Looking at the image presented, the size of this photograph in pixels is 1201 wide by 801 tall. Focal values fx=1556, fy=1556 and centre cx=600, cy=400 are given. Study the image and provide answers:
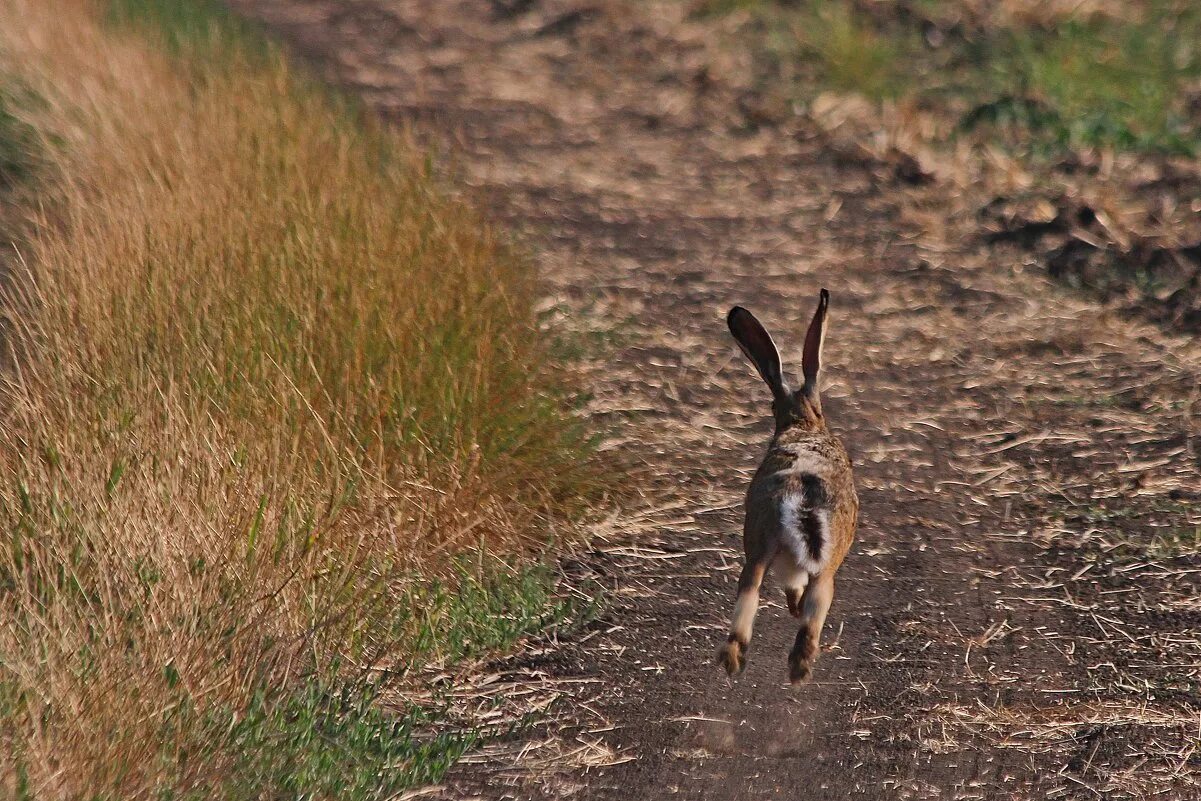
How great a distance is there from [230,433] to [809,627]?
66.1 inches

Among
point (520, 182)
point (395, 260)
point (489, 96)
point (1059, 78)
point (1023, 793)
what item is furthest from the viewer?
point (489, 96)

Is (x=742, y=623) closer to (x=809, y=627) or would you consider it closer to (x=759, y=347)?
(x=809, y=627)

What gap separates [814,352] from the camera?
439 centimetres

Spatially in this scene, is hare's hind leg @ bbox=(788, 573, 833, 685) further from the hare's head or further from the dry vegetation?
the dry vegetation

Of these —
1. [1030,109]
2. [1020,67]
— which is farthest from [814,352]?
[1020,67]

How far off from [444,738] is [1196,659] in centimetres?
212

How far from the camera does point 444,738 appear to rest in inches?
155

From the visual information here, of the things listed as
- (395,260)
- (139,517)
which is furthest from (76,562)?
(395,260)

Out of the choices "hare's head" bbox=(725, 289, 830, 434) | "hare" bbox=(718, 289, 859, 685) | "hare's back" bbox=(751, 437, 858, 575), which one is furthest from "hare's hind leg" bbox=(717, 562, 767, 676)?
"hare's head" bbox=(725, 289, 830, 434)

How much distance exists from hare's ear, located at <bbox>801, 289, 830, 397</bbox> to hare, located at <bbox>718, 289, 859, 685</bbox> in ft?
0.54

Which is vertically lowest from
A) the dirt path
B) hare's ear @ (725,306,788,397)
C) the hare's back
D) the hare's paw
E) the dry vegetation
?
the dirt path

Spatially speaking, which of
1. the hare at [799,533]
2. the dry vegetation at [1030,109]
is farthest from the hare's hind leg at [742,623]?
the dry vegetation at [1030,109]

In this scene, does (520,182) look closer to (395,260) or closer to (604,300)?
(604,300)

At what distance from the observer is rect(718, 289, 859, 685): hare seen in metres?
3.61
